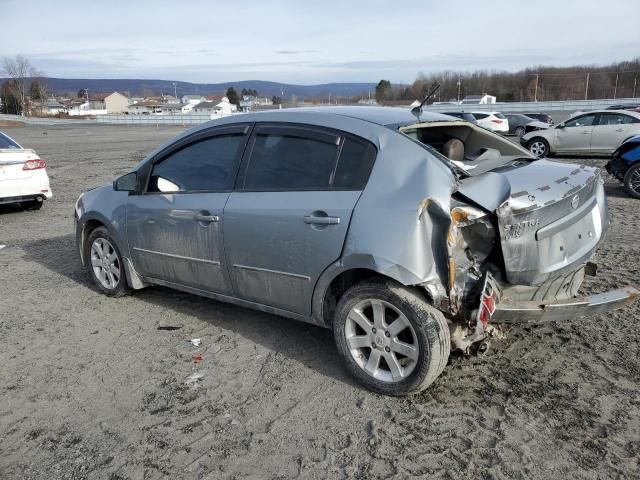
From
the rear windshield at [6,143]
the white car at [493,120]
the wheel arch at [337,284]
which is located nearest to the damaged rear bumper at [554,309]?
the wheel arch at [337,284]

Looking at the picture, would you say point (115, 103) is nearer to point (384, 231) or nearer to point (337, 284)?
point (337, 284)

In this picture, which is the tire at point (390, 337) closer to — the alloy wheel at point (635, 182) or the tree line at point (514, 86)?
the alloy wheel at point (635, 182)

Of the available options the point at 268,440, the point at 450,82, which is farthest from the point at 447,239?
the point at 450,82

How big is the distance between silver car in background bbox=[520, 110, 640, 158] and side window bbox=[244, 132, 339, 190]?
13117mm

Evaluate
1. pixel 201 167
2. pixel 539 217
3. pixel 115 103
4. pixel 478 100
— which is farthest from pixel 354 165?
pixel 115 103

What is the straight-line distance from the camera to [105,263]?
216 inches

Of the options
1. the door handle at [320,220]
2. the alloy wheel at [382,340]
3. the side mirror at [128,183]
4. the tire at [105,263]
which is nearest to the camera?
the alloy wheel at [382,340]

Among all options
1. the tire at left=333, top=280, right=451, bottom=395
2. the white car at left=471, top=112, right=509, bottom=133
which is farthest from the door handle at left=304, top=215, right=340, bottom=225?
the white car at left=471, top=112, right=509, bottom=133

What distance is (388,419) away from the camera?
3.28 m

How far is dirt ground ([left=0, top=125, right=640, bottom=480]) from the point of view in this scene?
2.91 metres

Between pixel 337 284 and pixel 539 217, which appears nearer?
pixel 539 217

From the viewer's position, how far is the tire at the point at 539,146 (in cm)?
1642

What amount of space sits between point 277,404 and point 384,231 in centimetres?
130

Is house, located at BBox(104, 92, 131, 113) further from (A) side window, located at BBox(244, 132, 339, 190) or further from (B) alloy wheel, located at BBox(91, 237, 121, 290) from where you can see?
(A) side window, located at BBox(244, 132, 339, 190)
